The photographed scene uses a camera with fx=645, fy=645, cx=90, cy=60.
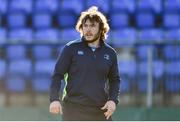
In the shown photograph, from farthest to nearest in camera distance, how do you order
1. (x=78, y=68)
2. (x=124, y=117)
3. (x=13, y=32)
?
(x=13, y=32) → (x=124, y=117) → (x=78, y=68)

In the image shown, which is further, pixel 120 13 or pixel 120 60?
pixel 120 13

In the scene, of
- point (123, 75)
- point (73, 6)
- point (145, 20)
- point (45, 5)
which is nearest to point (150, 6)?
point (145, 20)

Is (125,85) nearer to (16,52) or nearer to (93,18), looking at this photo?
(16,52)

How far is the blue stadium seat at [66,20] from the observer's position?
13.0 metres

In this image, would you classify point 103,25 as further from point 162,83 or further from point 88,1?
point 88,1

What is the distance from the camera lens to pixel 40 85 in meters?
10.1

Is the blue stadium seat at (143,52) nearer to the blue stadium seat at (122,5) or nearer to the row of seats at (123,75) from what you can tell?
the row of seats at (123,75)

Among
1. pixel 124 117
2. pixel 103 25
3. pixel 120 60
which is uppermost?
pixel 103 25

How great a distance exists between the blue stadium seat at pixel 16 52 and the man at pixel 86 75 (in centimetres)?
481

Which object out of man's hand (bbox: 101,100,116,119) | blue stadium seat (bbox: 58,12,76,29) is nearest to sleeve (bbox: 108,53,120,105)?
man's hand (bbox: 101,100,116,119)

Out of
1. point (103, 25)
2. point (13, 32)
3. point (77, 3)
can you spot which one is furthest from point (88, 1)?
point (103, 25)

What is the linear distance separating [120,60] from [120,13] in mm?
2875

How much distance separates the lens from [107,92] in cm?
564

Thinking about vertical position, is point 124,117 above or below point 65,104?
below
